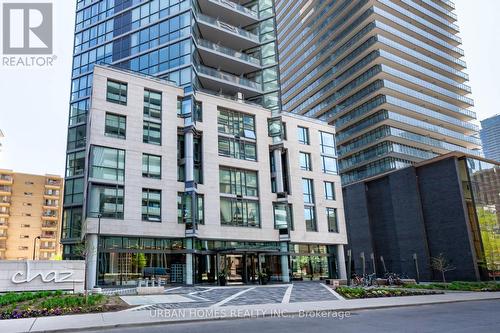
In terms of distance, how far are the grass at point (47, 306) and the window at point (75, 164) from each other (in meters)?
29.6

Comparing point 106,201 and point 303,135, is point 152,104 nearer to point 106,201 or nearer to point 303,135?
point 106,201

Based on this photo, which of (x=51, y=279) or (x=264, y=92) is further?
(x=264, y=92)

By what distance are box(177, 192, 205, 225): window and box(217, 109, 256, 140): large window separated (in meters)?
8.43

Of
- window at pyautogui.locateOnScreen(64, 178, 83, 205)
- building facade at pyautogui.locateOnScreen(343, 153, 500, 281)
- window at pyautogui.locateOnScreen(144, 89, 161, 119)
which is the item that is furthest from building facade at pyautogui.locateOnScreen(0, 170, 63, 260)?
→ building facade at pyautogui.locateOnScreen(343, 153, 500, 281)

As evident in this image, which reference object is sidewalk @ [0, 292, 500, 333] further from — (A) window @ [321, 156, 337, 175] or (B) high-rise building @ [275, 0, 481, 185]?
(B) high-rise building @ [275, 0, 481, 185]

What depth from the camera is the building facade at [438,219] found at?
4397 cm

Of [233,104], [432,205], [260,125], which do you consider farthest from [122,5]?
[432,205]

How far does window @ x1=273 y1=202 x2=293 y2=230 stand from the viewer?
4400cm

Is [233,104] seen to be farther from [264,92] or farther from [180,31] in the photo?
[180,31]

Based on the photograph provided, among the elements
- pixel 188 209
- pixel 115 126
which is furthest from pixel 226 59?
pixel 188 209

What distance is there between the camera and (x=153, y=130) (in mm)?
39500

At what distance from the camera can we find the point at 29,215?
340ft

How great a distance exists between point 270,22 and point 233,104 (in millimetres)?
15519

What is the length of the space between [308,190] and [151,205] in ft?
64.1
